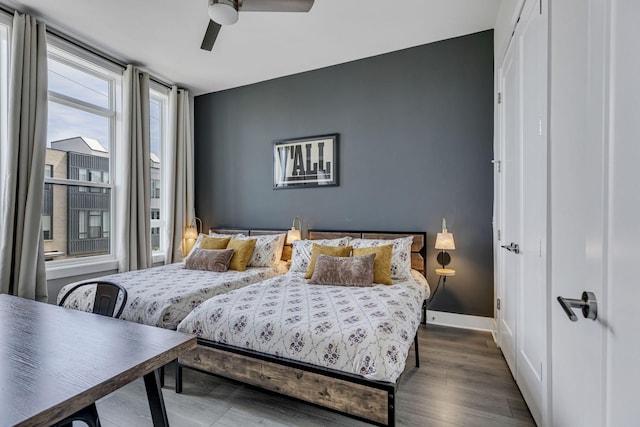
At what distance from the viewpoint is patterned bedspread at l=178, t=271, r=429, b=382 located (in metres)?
1.61

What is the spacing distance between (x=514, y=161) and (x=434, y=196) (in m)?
1.21

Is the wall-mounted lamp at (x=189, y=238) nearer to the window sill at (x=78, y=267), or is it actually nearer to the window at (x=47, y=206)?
the window sill at (x=78, y=267)

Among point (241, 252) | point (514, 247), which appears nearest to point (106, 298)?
point (241, 252)

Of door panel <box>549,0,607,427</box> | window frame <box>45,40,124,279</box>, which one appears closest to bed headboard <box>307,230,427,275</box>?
door panel <box>549,0,607,427</box>

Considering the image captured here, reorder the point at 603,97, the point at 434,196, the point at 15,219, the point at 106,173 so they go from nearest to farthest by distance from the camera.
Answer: the point at 603,97 → the point at 15,219 → the point at 434,196 → the point at 106,173

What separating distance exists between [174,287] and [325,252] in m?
1.39

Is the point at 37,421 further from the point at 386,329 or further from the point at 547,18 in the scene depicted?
the point at 547,18

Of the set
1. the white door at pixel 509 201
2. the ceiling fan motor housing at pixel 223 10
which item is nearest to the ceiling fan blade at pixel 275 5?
the ceiling fan motor housing at pixel 223 10

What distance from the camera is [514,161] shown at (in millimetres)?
2256

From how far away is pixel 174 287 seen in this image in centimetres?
264

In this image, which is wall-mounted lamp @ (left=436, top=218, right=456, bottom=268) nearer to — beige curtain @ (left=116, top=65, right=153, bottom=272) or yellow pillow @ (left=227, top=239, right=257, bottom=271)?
yellow pillow @ (left=227, top=239, right=257, bottom=271)

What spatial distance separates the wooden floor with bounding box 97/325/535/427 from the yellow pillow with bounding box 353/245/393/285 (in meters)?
0.71

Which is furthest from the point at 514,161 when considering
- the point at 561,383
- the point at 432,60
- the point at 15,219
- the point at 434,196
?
the point at 15,219

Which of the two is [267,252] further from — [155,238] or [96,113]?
[96,113]
